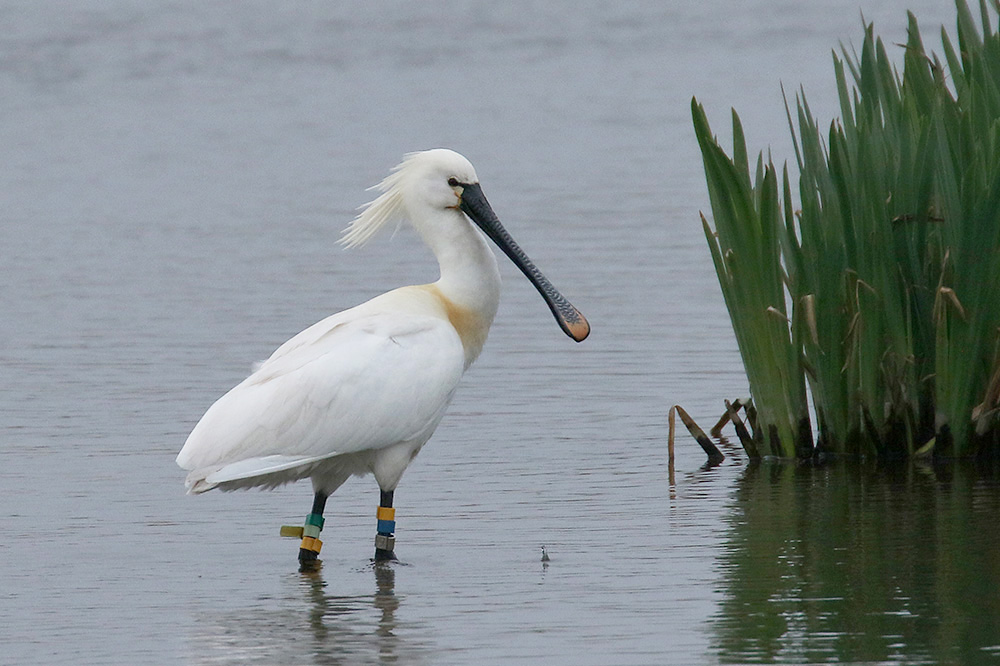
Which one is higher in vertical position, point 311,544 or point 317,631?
point 311,544

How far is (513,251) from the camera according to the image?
333 inches

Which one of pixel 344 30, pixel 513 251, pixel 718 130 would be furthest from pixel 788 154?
pixel 344 30

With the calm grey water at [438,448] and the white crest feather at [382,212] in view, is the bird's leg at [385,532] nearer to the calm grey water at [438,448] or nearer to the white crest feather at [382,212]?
the calm grey water at [438,448]

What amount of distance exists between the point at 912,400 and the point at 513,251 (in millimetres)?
1857

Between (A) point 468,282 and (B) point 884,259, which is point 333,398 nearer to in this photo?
(A) point 468,282

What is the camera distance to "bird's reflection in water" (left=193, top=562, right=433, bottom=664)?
6020 mm

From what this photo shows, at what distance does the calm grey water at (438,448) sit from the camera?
624 centimetres

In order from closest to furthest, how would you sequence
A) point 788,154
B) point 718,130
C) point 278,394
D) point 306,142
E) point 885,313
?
point 278,394, point 885,313, point 788,154, point 718,130, point 306,142

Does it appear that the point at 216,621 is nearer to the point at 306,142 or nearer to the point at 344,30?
the point at 306,142

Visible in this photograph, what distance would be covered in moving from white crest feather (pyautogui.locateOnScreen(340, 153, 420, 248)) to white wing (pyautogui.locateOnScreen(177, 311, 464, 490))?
1.86 feet

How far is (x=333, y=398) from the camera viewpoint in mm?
7328

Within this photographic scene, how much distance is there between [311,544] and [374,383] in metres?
0.67

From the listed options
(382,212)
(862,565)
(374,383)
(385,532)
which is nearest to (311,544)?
(385,532)

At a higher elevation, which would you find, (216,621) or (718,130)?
(718,130)
